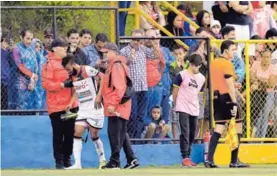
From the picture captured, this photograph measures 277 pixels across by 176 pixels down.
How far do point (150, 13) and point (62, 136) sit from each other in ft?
14.5

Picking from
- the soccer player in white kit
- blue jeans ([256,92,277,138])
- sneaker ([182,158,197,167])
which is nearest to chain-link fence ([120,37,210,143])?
blue jeans ([256,92,277,138])

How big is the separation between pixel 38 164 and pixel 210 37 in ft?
12.1

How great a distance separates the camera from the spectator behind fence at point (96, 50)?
2031cm

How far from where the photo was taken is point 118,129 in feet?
61.1

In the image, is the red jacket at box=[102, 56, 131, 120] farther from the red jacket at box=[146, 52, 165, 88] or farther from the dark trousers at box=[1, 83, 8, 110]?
the dark trousers at box=[1, 83, 8, 110]

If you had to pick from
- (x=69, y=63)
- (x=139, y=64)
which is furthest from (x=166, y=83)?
(x=69, y=63)

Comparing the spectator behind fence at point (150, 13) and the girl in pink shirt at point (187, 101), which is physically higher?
the spectator behind fence at point (150, 13)

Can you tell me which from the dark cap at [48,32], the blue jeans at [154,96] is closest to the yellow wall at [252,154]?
the blue jeans at [154,96]

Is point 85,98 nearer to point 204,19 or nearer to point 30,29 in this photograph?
point 30,29

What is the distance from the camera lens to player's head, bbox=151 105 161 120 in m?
20.9

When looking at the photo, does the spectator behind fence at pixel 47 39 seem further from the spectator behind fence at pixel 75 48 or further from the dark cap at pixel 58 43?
the dark cap at pixel 58 43

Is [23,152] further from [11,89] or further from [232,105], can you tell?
[232,105]

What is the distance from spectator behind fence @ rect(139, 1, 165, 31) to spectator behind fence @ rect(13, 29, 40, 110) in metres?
2.83

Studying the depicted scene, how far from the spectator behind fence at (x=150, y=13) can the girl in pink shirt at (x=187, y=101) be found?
8.97 feet
